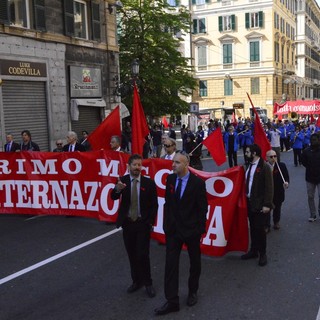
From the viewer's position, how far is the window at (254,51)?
5319 centimetres

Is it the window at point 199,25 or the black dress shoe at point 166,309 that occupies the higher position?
the window at point 199,25

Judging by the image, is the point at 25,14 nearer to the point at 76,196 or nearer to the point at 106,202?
the point at 76,196

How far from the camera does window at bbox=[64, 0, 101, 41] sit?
61.2 ft

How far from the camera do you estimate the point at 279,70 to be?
182ft

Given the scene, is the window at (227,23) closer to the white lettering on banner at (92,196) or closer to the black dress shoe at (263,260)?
the white lettering on banner at (92,196)

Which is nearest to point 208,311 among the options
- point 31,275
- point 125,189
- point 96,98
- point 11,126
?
point 125,189

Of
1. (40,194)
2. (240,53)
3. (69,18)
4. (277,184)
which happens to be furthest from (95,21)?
(240,53)

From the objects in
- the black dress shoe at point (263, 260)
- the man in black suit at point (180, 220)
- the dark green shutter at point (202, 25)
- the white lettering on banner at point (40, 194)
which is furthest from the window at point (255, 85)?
the man in black suit at point (180, 220)

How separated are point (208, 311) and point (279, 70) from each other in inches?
2129

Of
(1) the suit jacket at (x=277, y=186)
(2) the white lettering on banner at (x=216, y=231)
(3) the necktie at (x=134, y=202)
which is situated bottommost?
(2) the white lettering on banner at (x=216, y=231)

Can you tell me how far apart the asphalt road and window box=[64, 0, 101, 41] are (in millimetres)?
12316

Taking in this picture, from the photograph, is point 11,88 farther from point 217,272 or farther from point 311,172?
point 217,272

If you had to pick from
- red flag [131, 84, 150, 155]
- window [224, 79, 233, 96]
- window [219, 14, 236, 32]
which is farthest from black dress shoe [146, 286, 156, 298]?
window [219, 14, 236, 32]

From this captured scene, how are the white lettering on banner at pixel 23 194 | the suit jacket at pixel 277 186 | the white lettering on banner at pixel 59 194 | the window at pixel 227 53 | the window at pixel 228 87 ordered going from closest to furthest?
the suit jacket at pixel 277 186 < the white lettering on banner at pixel 59 194 < the white lettering on banner at pixel 23 194 < the window at pixel 227 53 < the window at pixel 228 87
